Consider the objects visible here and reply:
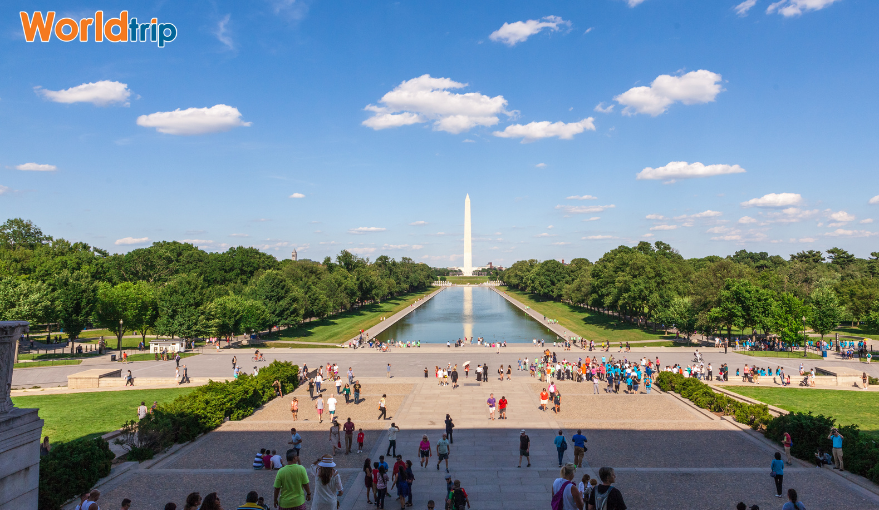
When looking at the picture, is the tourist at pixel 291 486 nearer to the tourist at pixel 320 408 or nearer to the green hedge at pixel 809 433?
the tourist at pixel 320 408

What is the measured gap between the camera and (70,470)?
14.1 m

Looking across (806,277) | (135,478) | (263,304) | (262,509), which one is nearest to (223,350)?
(263,304)

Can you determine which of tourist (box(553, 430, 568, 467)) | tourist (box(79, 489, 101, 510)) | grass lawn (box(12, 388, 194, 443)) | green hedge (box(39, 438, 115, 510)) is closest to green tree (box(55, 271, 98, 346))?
grass lawn (box(12, 388, 194, 443))

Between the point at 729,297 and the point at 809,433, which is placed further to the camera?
the point at 729,297

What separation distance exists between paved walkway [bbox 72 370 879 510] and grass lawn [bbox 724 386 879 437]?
18.7ft

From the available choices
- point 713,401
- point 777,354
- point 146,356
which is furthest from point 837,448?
point 146,356

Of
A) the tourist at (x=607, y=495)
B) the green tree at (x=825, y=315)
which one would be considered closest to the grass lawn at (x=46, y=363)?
the tourist at (x=607, y=495)

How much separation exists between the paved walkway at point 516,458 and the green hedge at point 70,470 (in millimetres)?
636

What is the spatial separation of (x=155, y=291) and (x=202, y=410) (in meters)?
40.2

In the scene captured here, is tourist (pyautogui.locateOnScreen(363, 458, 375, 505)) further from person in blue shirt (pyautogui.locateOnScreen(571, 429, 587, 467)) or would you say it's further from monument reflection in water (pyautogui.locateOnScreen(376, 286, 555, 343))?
monument reflection in water (pyautogui.locateOnScreen(376, 286, 555, 343))

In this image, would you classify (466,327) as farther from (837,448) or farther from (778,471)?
(778,471)

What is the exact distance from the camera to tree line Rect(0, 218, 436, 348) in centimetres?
4747

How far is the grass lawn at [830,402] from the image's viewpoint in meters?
23.4

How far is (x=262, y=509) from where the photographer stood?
8.48 metres
